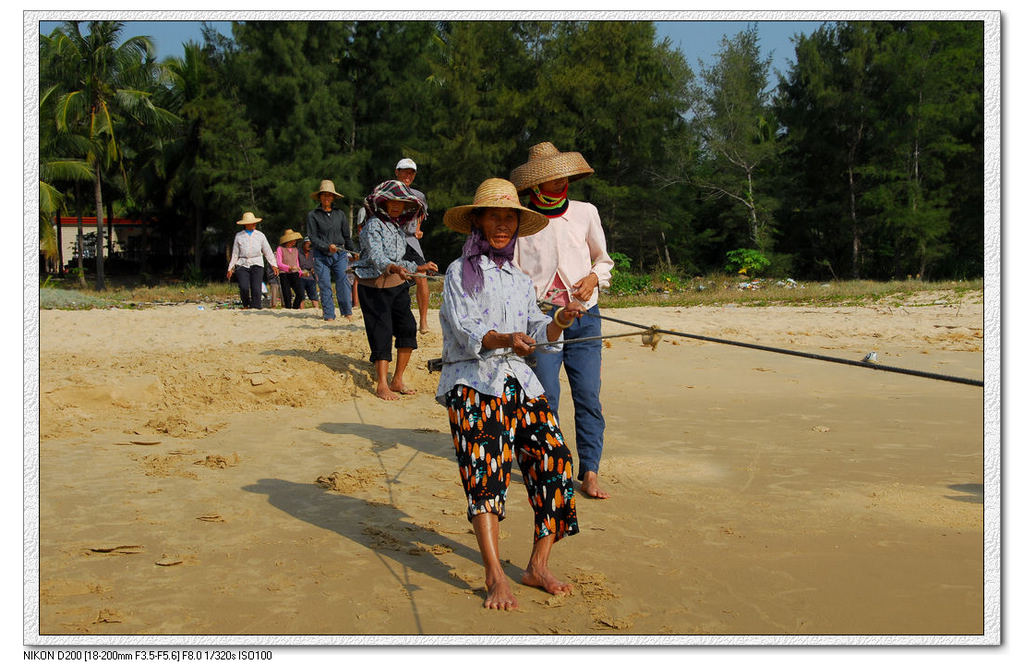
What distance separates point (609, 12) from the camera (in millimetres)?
3547

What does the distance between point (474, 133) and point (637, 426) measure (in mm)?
22245

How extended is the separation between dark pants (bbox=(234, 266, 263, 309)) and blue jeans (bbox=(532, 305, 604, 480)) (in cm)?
898

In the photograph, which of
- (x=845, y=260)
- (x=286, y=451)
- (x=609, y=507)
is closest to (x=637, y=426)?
(x=609, y=507)

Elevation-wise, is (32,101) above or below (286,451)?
above

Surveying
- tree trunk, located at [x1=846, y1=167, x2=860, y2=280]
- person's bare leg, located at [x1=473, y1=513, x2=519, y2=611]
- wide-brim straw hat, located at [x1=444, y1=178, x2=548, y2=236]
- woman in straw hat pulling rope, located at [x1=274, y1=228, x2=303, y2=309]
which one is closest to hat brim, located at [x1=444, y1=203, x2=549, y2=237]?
wide-brim straw hat, located at [x1=444, y1=178, x2=548, y2=236]

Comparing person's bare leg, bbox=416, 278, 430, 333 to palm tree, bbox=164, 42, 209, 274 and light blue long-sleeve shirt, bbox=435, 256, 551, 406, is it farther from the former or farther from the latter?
palm tree, bbox=164, 42, 209, 274

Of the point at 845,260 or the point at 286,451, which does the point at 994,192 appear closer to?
the point at 286,451

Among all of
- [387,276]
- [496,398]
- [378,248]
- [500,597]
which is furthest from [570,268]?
[387,276]

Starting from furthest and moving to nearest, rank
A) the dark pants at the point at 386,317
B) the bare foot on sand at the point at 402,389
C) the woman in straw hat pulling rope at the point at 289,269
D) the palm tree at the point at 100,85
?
the palm tree at the point at 100,85 → the woman in straw hat pulling rope at the point at 289,269 → the bare foot on sand at the point at 402,389 → the dark pants at the point at 386,317

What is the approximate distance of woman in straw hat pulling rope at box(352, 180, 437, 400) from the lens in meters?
7.12

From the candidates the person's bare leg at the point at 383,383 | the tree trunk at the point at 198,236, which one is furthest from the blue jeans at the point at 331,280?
the tree trunk at the point at 198,236

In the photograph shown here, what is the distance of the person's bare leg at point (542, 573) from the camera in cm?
354

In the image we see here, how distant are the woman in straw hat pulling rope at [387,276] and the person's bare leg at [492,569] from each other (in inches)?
141

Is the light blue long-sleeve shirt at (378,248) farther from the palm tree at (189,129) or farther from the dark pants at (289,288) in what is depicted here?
the palm tree at (189,129)
